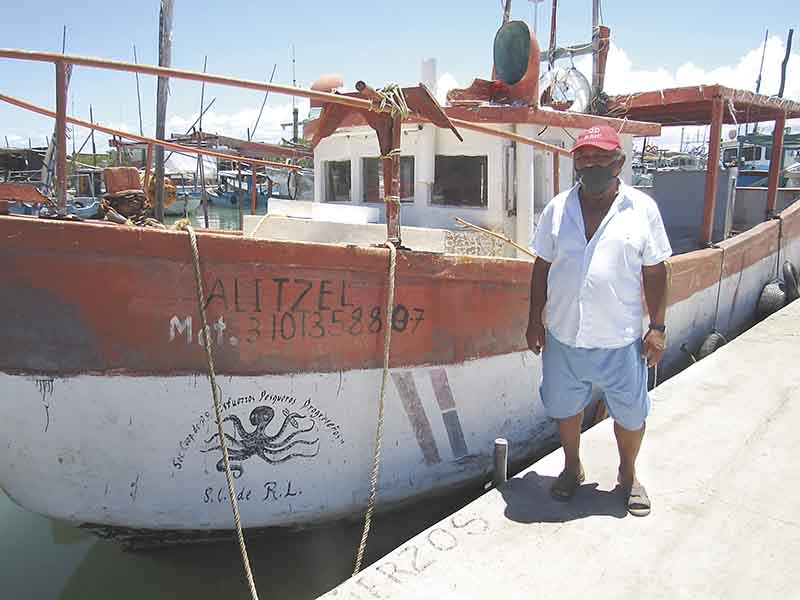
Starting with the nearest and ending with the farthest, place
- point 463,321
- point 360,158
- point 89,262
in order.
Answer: point 89,262, point 463,321, point 360,158

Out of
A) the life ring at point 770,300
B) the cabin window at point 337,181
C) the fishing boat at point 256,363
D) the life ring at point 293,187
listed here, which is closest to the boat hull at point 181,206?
the life ring at point 293,187

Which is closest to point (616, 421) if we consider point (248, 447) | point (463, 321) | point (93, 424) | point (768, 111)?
point (463, 321)

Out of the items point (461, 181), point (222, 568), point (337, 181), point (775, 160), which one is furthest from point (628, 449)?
point (775, 160)

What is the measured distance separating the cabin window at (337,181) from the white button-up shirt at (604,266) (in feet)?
9.89

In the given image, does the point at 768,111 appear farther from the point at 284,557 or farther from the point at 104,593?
the point at 104,593

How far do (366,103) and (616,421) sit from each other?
1.90 metres

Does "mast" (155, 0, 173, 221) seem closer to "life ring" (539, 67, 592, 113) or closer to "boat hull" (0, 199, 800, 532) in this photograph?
"life ring" (539, 67, 592, 113)

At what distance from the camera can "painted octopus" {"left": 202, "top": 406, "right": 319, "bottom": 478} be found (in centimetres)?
320

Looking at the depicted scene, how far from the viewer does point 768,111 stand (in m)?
7.82

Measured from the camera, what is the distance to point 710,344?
6.39 metres

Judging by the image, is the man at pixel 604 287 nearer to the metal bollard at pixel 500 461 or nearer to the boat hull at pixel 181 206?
the metal bollard at pixel 500 461

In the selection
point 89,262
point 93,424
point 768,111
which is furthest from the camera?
point 768,111

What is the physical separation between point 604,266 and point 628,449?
0.91 metres

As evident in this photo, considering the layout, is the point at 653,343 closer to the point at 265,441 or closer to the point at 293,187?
the point at 265,441
